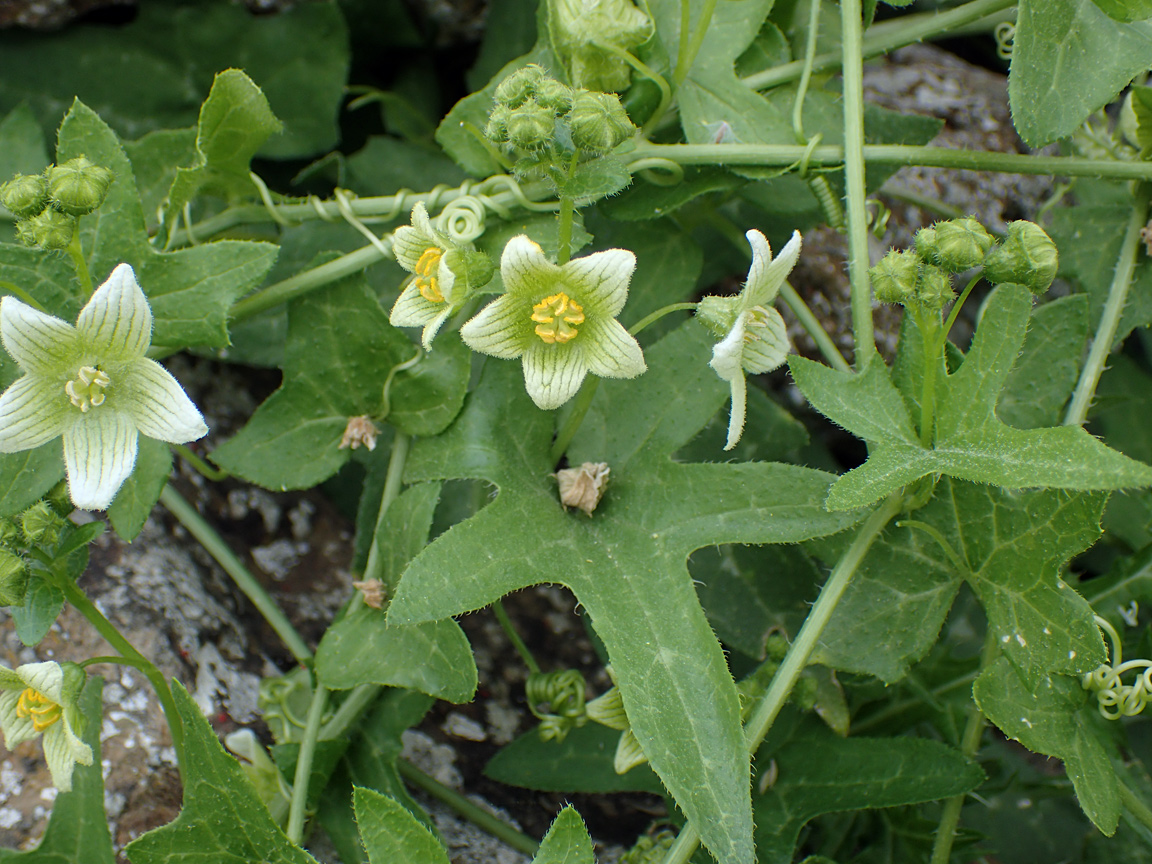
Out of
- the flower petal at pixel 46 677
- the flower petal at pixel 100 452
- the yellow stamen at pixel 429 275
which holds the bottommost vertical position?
the flower petal at pixel 46 677

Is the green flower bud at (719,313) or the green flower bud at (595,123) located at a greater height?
the green flower bud at (595,123)

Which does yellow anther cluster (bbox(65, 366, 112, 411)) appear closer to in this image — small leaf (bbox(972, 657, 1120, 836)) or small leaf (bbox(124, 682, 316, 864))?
small leaf (bbox(124, 682, 316, 864))

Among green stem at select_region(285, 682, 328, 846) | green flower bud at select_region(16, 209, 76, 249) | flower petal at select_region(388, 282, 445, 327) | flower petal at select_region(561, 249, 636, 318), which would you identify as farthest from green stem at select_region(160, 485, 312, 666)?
flower petal at select_region(561, 249, 636, 318)

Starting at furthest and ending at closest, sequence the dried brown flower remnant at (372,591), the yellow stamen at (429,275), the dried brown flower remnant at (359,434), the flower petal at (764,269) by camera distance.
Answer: the dried brown flower remnant at (359,434) → the dried brown flower remnant at (372,591) → the yellow stamen at (429,275) → the flower petal at (764,269)

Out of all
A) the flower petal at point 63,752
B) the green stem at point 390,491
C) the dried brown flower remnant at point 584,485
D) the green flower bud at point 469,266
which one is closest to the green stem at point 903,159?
the green flower bud at point 469,266

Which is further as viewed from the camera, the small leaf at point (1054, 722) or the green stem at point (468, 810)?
the green stem at point (468, 810)

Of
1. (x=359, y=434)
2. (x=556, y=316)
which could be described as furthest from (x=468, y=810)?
(x=556, y=316)

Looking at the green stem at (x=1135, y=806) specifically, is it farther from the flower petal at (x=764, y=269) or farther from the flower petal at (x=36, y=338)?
the flower petal at (x=36, y=338)
